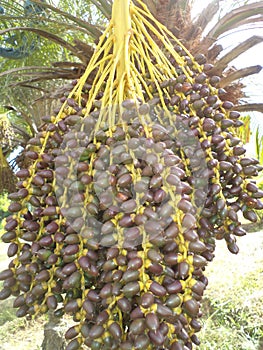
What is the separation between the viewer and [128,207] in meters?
0.66

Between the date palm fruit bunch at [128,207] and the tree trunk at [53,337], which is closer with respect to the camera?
the date palm fruit bunch at [128,207]

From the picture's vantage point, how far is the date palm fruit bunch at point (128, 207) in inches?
26.1

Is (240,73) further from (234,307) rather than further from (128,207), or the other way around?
(234,307)

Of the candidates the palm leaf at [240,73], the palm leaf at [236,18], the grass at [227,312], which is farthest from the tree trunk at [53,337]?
the palm leaf at [236,18]

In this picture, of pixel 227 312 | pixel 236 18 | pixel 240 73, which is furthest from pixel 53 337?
pixel 236 18

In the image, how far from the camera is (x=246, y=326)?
277 cm

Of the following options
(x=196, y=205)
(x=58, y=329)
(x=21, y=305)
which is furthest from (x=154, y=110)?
(x=58, y=329)

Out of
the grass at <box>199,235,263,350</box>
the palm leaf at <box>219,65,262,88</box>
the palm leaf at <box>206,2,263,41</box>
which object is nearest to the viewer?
the palm leaf at <box>219,65,262,88</box>

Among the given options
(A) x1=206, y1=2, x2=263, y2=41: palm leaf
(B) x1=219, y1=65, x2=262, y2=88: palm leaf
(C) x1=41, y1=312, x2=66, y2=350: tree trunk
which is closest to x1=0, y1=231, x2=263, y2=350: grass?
(C) x1=41, y1=312, x2=66, y2=350: tree trunk

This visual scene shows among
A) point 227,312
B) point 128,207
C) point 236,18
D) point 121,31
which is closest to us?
point 128,207

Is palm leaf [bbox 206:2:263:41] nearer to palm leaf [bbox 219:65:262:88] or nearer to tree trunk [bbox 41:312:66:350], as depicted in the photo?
palm leaf [bbox 219:65:262:88]

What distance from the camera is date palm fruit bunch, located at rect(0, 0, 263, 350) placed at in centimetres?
66

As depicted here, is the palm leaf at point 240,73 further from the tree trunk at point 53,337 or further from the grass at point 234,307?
the grass at point 234,307

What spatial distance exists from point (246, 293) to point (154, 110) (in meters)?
2.60
